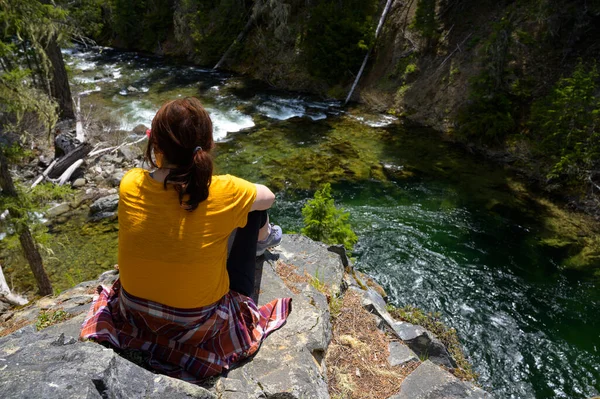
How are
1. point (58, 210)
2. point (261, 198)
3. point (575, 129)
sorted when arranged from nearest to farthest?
point (261, 198) → point (58, 210) → point (575, 129)

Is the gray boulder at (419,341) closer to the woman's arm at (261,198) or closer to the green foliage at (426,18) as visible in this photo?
the woman's arm at (261,198)

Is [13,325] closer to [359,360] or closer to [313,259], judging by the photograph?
[313,259]

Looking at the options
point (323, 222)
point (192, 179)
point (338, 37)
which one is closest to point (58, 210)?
point (323, 222)

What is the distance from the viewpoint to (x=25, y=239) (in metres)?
6.05

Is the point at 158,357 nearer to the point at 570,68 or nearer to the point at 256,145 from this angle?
the point at 256,145

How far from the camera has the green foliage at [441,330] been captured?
548 cm

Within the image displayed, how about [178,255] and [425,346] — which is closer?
[178,255]

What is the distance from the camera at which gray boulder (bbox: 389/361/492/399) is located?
3.24 m

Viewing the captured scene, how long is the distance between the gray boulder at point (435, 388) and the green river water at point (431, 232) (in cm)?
249

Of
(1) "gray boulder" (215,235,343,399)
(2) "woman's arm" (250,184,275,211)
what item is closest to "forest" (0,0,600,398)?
(1) "gray boulder" (215,235,343,399)

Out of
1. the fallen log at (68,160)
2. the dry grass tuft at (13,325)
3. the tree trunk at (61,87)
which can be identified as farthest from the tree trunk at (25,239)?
the tree trunk at (61,87)

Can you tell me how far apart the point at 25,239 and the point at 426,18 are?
47.8ft

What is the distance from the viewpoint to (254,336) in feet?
9.73

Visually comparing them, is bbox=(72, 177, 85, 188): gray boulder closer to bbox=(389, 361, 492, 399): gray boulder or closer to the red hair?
the red hair
